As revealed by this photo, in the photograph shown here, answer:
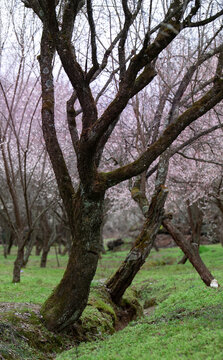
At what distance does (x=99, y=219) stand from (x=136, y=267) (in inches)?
97.5

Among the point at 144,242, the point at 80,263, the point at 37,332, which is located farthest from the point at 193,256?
the point at 37,332

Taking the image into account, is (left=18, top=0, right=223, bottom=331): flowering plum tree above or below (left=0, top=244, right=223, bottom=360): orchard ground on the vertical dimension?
above

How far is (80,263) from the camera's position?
17.7ft

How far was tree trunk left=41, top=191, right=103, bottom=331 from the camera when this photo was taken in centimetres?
536

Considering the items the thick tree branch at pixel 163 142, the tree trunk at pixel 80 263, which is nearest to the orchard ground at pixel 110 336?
the tree trunk at pixel 80 263

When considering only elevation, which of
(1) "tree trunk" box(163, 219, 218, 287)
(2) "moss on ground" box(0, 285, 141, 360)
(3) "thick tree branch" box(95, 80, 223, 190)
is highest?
(3) "thick tree branch" box(95, 80, 223, 190)

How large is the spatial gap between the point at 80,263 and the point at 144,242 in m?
2.33

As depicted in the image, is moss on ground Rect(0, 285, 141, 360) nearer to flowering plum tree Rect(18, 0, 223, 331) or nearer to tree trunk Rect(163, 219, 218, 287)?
flowering plum tree Rect(18, 0, 223, 331)

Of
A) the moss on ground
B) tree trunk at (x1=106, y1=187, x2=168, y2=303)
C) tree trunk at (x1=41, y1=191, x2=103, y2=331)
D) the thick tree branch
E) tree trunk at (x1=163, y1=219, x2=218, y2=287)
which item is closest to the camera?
the moss on ground

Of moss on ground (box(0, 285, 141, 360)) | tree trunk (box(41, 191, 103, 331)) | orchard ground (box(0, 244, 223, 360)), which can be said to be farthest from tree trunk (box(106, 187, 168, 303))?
tree trunk (box(41, 191, 103, 331))

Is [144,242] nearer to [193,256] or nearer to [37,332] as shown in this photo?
[193,256]

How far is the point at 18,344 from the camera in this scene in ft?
15.4

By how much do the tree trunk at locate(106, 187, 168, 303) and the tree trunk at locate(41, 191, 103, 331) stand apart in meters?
2.03

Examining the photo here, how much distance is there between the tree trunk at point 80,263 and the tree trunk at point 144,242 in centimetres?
203
